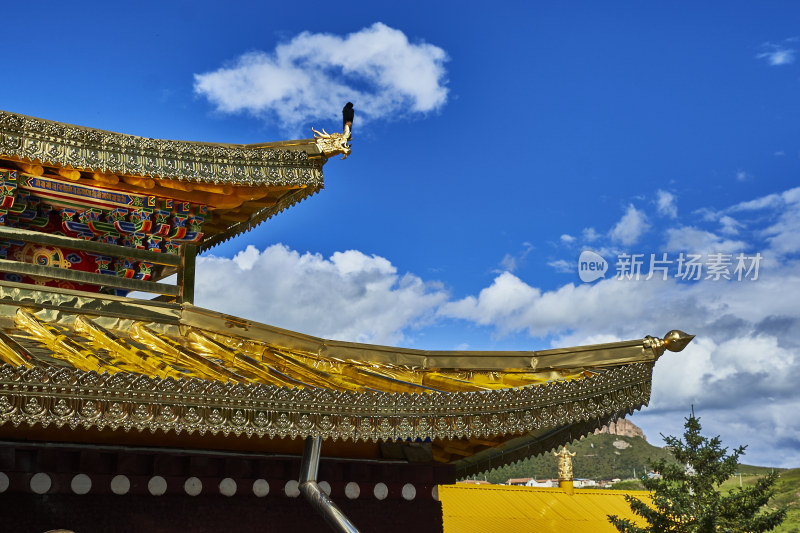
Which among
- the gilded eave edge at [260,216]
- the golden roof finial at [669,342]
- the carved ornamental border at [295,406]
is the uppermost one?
the gilded eave edge at [260,216]

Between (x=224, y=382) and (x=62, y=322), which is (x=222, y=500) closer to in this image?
(x=224, y=382)

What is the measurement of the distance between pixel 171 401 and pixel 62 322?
2.23m

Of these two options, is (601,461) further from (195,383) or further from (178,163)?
(195,383)

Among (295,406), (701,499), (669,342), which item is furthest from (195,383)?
(701,499)

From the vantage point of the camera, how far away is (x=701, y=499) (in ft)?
43.1

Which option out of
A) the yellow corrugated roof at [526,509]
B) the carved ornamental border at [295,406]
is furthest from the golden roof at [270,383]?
the yellow corrugated roof at [526,509]

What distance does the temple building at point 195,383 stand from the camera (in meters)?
5.65

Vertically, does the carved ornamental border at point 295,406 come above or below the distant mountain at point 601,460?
above

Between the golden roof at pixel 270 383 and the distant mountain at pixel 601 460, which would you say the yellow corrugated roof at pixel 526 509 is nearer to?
the golden roof at pixel 270 383

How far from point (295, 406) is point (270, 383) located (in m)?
0.37

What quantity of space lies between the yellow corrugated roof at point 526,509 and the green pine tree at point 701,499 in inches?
45.2

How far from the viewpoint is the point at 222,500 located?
6.67 meters

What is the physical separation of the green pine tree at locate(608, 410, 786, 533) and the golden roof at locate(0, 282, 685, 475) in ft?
20.8

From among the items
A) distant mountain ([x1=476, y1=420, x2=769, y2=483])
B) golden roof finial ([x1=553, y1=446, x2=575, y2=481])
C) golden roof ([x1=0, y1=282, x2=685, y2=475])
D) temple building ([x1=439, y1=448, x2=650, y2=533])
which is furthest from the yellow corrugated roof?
distant mountain ([x1=476, y1=420, x2=769, y2=483])
